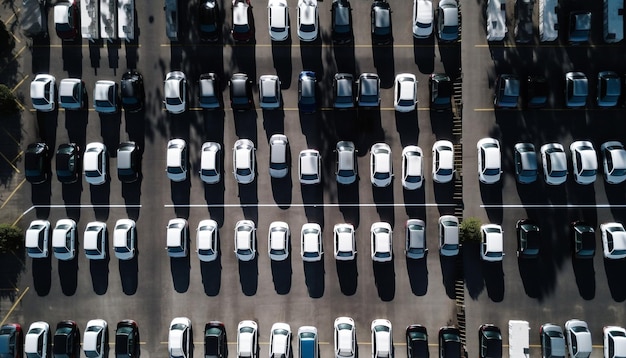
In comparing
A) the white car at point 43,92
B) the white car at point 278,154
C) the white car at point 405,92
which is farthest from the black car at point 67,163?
the white car at point 405,92

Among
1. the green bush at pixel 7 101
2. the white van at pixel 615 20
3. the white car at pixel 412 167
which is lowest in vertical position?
the white car at pixel 412 167

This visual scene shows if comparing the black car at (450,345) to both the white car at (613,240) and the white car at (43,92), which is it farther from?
the white car at (43,92)

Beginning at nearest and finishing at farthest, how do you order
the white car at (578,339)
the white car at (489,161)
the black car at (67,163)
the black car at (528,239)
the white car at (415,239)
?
the white car at (578,339)
the white car at (489,161)
the black car at (528,239)
the white car at (415,239)
the black car at (67,163)

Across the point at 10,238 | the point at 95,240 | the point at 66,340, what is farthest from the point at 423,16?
the point at 66,340

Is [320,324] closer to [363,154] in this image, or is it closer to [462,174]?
[363,154]

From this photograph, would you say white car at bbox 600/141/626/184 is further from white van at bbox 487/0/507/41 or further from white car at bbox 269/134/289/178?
white car at bbox 269/134/289/178
